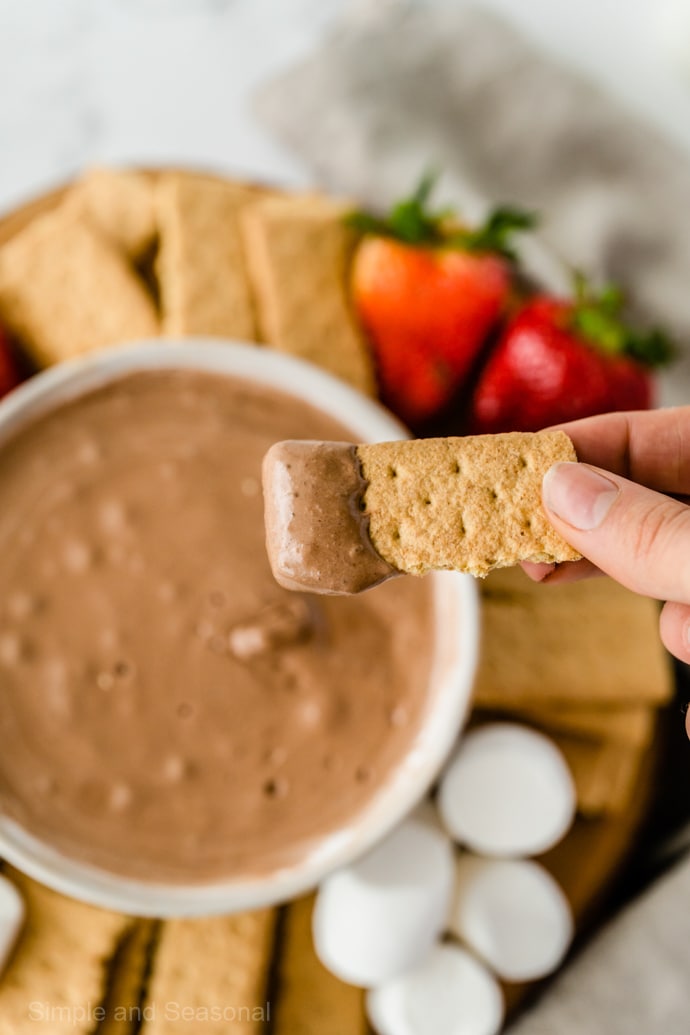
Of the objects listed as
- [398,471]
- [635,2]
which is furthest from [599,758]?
Result: [635,2]

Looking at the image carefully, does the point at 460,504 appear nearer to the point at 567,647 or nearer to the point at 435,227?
the point at 567,647

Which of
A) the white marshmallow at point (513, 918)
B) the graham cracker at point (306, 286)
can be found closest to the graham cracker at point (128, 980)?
the white marshmallow at point (513, 918)

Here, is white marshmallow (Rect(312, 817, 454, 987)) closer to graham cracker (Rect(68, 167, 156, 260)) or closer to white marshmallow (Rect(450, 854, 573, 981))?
white marshmallow (Rect(450, 854, 573, 981))

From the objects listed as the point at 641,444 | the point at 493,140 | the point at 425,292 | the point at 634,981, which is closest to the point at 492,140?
the point at 493,140

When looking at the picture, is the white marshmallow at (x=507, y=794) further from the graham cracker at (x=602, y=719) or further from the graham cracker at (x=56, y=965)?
the graham cracker at (x=56, y=965)

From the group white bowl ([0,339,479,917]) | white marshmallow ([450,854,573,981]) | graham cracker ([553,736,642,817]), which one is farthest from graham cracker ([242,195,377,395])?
white marshmallow ([450,854,573,981])

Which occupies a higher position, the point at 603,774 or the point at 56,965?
the point at 56,965
